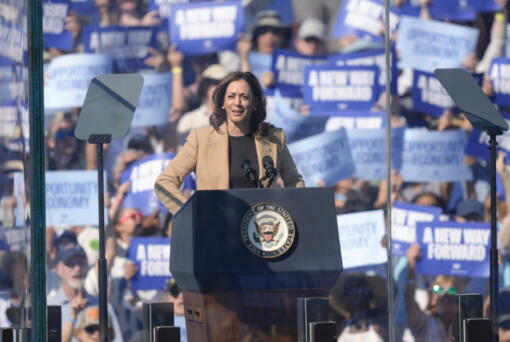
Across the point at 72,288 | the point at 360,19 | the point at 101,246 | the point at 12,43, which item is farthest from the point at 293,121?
the point at 12,43

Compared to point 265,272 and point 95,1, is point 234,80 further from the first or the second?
point 95,1

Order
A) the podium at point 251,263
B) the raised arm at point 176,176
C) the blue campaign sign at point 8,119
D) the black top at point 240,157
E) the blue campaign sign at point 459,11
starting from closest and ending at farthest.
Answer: the blue campaign sign at point 8,119 → the podium at point 251,263 → the black top at point 240,157 → the raised arm at point 176,176 → the blue campaign sign at point 459,11

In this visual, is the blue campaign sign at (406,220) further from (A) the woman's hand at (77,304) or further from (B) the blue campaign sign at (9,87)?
(B) the blue campaign sign at (9,87)

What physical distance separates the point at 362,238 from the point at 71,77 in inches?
80.2

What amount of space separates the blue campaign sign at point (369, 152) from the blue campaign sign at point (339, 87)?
0.17 metres

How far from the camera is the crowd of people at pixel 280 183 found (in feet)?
15.1

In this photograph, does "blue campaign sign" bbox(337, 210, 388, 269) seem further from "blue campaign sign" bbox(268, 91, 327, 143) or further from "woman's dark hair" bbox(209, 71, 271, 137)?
"woman's dark hair" bbox(209, 71, 271, 137)

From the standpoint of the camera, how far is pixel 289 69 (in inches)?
191

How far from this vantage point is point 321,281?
2744 mm

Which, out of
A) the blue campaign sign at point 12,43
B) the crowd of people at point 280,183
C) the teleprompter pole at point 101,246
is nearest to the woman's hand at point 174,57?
the crowd of people at point 280,183

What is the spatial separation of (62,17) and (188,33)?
2.58 feet

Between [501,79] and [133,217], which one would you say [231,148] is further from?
[501,79]

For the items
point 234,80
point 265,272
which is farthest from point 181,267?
point 234,80

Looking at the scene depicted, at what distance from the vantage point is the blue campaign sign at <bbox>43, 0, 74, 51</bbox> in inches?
187
